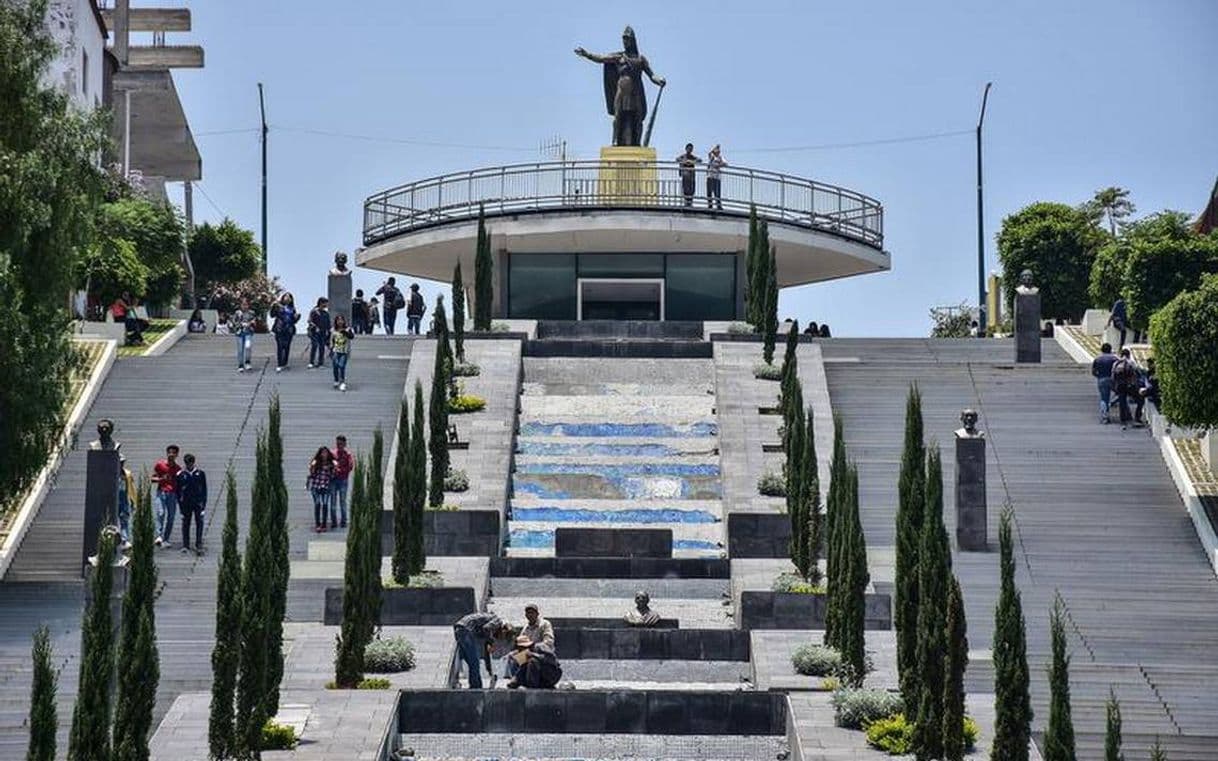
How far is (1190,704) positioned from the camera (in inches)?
1093

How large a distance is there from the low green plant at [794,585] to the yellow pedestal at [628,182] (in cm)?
2128

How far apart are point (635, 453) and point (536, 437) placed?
170cm

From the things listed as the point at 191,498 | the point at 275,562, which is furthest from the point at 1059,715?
the point at 191,498

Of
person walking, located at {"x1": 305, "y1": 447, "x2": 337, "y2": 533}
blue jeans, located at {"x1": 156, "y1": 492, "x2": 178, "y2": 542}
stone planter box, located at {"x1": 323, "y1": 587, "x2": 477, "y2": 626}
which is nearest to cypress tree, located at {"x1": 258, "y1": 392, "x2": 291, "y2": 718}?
stone planter box, located at {"x1": 323, "y1": 587, "x2": 477, "y2": 626}

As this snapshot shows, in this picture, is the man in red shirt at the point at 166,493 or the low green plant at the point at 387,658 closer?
the low green plant at the point at 387,658

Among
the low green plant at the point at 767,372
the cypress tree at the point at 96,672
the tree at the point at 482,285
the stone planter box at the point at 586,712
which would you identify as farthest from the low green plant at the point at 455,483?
the cypress tree at the point at 96,672

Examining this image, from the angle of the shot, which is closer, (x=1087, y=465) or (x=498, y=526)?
(x=498, y=526)

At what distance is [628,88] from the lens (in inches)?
2172

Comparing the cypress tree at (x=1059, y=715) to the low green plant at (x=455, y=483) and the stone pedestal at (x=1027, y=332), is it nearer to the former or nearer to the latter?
the low green plant at (x=455, y=483)

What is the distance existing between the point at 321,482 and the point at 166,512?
2.17 m

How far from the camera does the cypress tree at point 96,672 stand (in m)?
21.6

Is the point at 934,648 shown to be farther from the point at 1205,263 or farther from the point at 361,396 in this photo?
the point at 1205,263

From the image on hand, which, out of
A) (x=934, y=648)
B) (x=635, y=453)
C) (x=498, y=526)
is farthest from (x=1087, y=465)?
(x=934, y=648)

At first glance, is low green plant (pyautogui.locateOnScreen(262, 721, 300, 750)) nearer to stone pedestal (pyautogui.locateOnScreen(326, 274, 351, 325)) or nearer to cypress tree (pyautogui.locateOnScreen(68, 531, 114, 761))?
cypress tree (pyautogui.locateOnScreen(68, 531, 114, 761))
